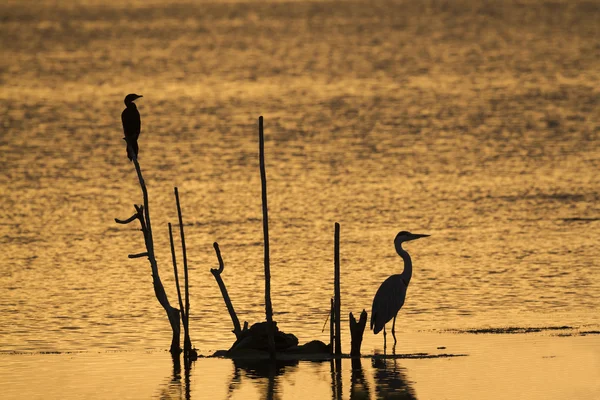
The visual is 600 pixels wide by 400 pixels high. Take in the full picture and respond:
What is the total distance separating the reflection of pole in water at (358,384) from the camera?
826 inches

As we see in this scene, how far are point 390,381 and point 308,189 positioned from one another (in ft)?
71.4

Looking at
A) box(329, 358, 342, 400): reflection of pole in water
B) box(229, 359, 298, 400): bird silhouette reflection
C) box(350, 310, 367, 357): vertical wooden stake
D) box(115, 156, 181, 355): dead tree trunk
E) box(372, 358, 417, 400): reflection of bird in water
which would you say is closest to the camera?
box(372, 358, 417, 400): reflection of bird in water

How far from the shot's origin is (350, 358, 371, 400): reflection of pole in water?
21.0 metres

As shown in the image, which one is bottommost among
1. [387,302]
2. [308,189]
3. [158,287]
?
[387,302]

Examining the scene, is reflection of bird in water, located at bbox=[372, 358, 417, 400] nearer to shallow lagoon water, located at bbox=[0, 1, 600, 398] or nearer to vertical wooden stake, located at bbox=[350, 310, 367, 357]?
vertical wooden stake, located at bbox=[350, 310, 367, 357]

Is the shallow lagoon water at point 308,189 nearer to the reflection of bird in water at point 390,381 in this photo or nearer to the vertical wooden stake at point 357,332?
the reflection of bird in water at point 390,381

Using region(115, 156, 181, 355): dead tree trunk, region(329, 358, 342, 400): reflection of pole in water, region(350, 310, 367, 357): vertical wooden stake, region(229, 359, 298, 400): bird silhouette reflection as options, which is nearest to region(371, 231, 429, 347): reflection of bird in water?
region(350, 310, 367, 357): vertical wooden stake

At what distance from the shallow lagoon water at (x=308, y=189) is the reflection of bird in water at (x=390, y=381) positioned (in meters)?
0.92

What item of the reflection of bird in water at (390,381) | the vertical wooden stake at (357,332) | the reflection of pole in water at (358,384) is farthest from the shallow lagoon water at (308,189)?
the reflection of pole in water at (358,384)

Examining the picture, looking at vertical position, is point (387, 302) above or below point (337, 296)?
below

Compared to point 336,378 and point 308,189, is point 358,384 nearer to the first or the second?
point 336,378

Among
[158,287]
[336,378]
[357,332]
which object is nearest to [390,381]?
[336,378]

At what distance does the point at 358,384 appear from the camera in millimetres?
21625

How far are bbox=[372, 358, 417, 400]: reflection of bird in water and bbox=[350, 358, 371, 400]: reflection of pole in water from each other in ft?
0.51
